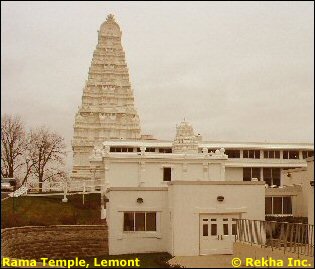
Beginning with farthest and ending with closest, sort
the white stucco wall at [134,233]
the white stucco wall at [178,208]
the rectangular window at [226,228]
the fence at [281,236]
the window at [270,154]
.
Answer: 1. the window at [270,154]
2. the white stucco wall at [134,233]
3. the rectangular window at [226,228]
4. the white stucco wall at [178,208]
5. the fence at [281,236]

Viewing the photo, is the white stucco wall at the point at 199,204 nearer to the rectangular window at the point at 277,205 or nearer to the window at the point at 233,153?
the rectangular window at the point at 277,205

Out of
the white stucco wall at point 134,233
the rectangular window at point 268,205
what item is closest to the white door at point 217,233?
the white stucco wall at point 134,233

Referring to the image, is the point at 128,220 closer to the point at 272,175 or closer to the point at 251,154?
the point at 272,175

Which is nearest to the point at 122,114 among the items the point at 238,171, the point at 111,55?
the point at 111,55

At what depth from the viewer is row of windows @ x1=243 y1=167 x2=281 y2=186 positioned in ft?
171

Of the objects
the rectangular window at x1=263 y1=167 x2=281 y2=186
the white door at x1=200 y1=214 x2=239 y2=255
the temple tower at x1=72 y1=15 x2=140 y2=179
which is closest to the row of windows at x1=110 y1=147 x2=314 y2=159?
the rectangular window at x1=263 y1=167 x2=281 y2=186

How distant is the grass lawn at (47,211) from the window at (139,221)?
4211 millimetres

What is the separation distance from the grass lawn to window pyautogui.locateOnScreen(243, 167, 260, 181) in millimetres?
18779

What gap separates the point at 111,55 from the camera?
66500 millimetres

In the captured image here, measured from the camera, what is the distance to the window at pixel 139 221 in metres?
30.6

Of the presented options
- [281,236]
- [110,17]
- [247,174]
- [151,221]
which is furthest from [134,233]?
[110,17]

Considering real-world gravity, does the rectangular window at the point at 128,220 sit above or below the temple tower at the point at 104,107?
below

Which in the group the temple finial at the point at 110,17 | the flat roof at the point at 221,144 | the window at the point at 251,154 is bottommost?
the window at the point at 251,154

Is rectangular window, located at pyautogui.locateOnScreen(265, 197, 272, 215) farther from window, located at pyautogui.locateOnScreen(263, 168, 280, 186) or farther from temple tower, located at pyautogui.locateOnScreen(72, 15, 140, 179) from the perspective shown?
temple tower, located at pyautogui.locateOnScreen(72, 15, 140, 179)
